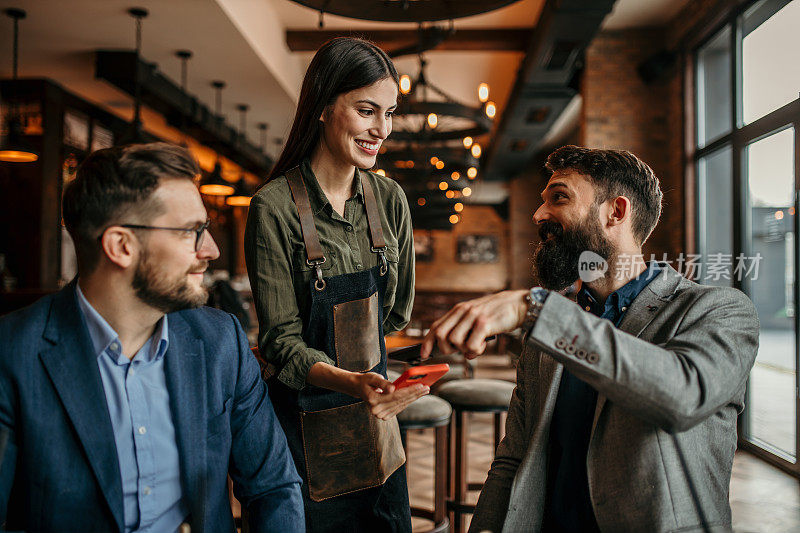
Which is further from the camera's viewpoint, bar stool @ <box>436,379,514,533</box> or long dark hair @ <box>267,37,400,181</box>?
bar stool @ <box>436,379,514,533</box>

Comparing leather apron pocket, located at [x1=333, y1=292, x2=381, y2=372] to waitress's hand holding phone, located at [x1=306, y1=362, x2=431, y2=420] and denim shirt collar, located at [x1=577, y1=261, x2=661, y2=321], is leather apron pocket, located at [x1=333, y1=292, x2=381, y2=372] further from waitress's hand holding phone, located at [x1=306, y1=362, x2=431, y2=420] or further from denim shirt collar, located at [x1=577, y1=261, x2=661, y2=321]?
denim shirt collar, located at [x1=577, y1=261, x2=661, y2=321]

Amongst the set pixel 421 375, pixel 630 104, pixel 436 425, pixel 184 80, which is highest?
pixel 184 80

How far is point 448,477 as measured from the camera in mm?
3520

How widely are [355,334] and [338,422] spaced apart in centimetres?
24

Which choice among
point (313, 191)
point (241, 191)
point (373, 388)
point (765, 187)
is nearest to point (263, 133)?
point (241, 191)

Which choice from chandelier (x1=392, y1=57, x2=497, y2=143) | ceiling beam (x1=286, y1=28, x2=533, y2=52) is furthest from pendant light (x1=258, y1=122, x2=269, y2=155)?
chandelier (x1=392, y1=57, x2=497, y2=143)

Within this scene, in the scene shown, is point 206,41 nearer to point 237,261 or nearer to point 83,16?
point 83,16

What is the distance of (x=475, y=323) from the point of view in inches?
45.0

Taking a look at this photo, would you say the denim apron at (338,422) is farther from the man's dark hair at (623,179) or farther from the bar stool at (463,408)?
the bar stool at (463,408)

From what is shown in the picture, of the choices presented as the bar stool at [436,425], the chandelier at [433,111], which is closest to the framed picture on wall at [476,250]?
the chandelier at [433,111]

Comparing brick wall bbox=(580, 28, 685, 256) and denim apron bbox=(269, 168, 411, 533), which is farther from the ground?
brick wall bbox=(580, 28, 685, 256)

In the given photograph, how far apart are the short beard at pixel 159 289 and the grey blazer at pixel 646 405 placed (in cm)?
75

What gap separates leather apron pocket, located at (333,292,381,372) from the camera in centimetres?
161

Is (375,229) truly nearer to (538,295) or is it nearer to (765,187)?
(538,295)
